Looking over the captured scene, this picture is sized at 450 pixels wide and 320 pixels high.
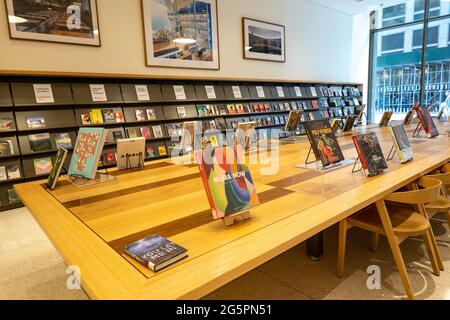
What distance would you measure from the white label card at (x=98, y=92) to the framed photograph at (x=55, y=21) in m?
0.66

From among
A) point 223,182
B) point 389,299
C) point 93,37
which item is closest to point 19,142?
point 93,37

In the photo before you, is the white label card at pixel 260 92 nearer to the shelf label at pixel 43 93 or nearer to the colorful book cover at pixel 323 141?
the shelf label at pixel 43 93

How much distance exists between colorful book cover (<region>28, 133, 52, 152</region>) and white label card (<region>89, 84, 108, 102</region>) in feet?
2.60

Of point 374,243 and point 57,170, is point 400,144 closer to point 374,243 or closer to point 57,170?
point 374,243

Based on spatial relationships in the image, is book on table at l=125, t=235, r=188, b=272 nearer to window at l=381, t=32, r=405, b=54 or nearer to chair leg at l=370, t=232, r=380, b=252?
chair leg at l=370, t=232, r=380, b=252

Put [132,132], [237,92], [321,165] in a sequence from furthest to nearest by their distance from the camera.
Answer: [237,92] → [132,132] → [321,165]

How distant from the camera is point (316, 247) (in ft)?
7.18

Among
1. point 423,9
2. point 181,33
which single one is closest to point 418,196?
point 181,33

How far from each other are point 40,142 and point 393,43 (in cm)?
938

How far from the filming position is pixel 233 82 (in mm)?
5801

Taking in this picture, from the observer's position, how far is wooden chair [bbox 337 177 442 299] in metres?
1.64

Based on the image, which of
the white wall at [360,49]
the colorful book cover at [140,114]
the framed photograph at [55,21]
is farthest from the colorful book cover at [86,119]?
the white wall at [360,49]

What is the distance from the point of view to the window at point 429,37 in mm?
7734
